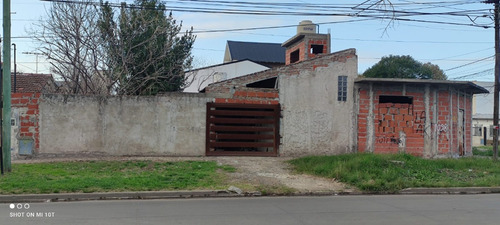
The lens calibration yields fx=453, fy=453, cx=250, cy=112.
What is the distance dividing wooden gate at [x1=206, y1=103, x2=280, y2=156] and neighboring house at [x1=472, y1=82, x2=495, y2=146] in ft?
98.6

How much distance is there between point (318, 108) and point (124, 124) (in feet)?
25.2

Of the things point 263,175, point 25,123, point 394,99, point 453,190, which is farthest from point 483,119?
point 25,123

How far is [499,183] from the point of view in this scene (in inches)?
507

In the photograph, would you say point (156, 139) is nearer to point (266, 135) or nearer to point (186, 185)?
point (266, 135)

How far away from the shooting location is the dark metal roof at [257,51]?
1826 inches

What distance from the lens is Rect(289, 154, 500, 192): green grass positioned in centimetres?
1253

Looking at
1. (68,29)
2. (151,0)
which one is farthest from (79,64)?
(151,0)

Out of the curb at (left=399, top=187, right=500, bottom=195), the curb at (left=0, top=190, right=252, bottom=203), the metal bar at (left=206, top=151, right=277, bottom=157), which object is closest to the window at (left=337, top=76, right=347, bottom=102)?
the metal bar at (left=206, top=151, right=277, bottom=157)

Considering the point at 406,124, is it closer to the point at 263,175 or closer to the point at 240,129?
the point at 240,129

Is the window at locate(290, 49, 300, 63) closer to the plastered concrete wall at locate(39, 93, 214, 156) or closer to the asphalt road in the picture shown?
the plastered concrete wall at locate(39, 93, 214, 156)

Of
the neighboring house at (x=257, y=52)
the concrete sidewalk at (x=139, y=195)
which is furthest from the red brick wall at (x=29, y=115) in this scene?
the neighboring house at (x=257, y=52)

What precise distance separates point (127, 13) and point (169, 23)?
2556mm

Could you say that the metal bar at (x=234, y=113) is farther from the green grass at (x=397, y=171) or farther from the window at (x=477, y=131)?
the window at (x=477, y=131)

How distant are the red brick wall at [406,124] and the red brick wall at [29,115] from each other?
12.5m
